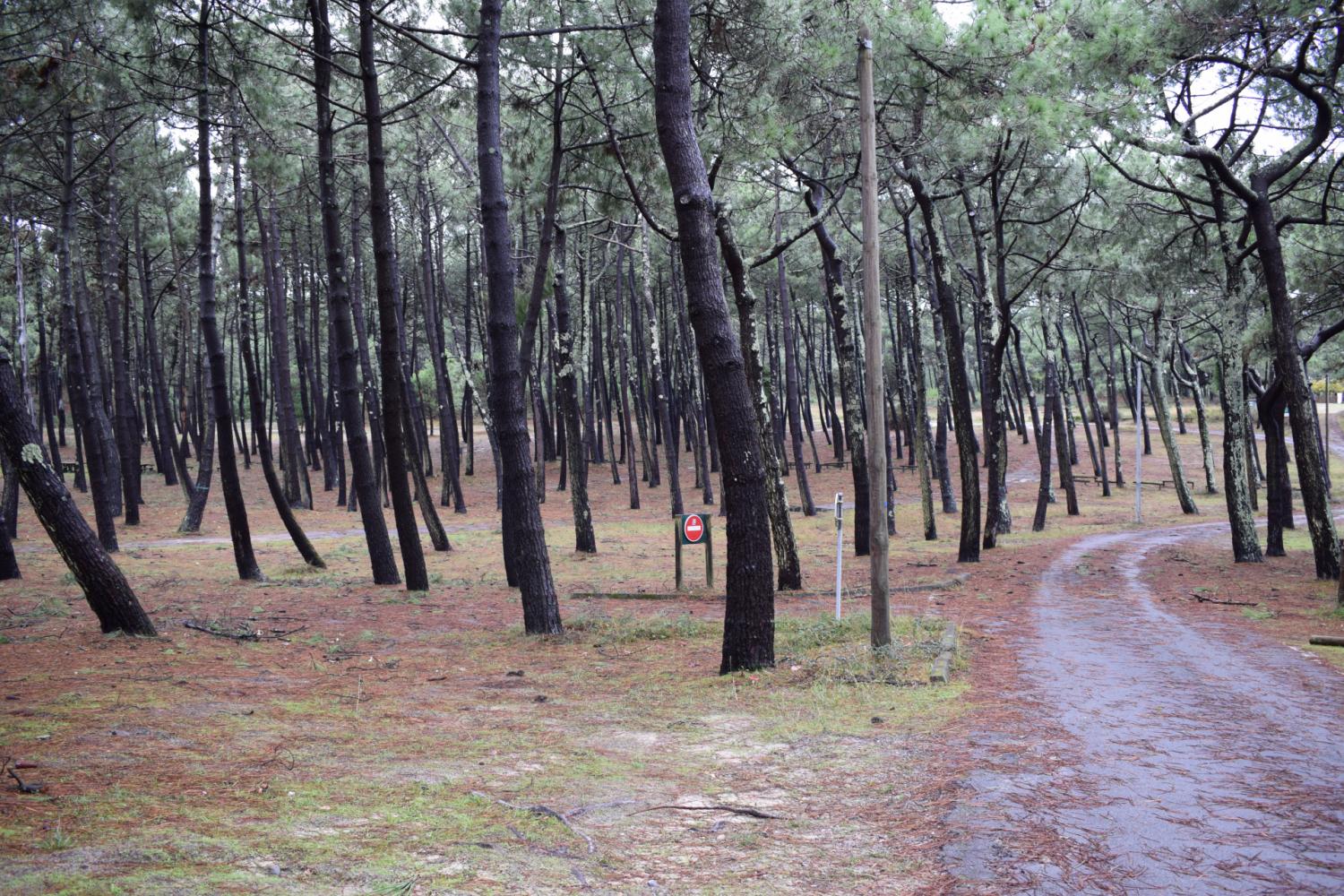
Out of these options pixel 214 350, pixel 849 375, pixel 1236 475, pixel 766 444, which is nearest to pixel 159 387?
pixel 214 350

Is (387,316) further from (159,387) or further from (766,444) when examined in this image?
(159,387)

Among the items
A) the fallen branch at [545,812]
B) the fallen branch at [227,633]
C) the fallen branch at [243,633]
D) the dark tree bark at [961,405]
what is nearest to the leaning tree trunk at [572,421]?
the dark tree bark at [961,405]

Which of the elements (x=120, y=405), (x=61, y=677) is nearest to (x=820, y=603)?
(x=61, y=677)

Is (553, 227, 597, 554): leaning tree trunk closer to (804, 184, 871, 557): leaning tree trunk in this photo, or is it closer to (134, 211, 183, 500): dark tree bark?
(804, 184, 871, 557): leaning tree trunk

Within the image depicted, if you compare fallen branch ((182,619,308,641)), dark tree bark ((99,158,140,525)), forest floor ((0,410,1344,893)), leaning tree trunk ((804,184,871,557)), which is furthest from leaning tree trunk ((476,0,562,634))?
dark tree bark ((99,158,140,525))

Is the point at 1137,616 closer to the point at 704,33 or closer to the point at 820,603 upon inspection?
the point at 820,603

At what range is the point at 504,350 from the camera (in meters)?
10.9

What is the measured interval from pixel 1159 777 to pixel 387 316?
1137 cm

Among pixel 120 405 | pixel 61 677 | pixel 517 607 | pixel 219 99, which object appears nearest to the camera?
pixel 61 677

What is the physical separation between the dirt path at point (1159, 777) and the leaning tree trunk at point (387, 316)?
843 centimetres

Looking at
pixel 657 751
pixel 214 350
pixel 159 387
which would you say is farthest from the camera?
pixel 159 387

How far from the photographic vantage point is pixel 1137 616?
41.0 ft

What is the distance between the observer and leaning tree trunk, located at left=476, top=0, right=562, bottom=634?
10.8 m

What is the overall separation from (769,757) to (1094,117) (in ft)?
38.6
